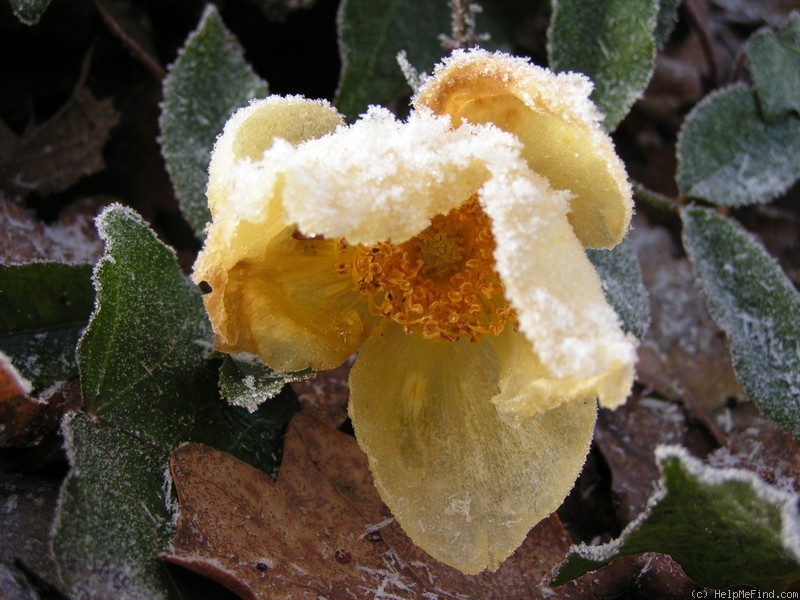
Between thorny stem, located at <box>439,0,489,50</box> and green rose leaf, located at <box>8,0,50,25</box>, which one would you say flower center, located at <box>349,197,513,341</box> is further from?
green rose leaf, located at <box>8,0,50,25</box>

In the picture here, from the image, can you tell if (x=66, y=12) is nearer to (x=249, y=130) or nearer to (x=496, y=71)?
Answer: (x=249, y=130)

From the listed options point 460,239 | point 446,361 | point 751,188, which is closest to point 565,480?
point 446,361

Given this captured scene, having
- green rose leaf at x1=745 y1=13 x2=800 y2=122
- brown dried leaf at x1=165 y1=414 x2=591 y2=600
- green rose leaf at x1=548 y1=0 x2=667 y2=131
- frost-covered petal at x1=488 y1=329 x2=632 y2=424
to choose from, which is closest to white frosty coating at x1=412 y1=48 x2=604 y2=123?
frost-covered petal at x1=488 y1=329 x2=632 y2=424

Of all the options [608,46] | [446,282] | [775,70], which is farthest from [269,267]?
[775,70]

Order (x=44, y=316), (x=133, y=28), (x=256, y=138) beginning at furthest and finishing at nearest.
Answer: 1. (x=133, y=28)
2. (x=44, y=316)
3. (x=256, y=138)

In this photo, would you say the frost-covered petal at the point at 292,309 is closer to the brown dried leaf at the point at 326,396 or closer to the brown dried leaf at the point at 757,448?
the brown dried leaf at the point at 326,396

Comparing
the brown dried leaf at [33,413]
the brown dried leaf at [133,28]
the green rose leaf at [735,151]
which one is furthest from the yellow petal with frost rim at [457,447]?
the brown dried leaf at [133,28]

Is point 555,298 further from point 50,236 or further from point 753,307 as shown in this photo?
point 50,236
